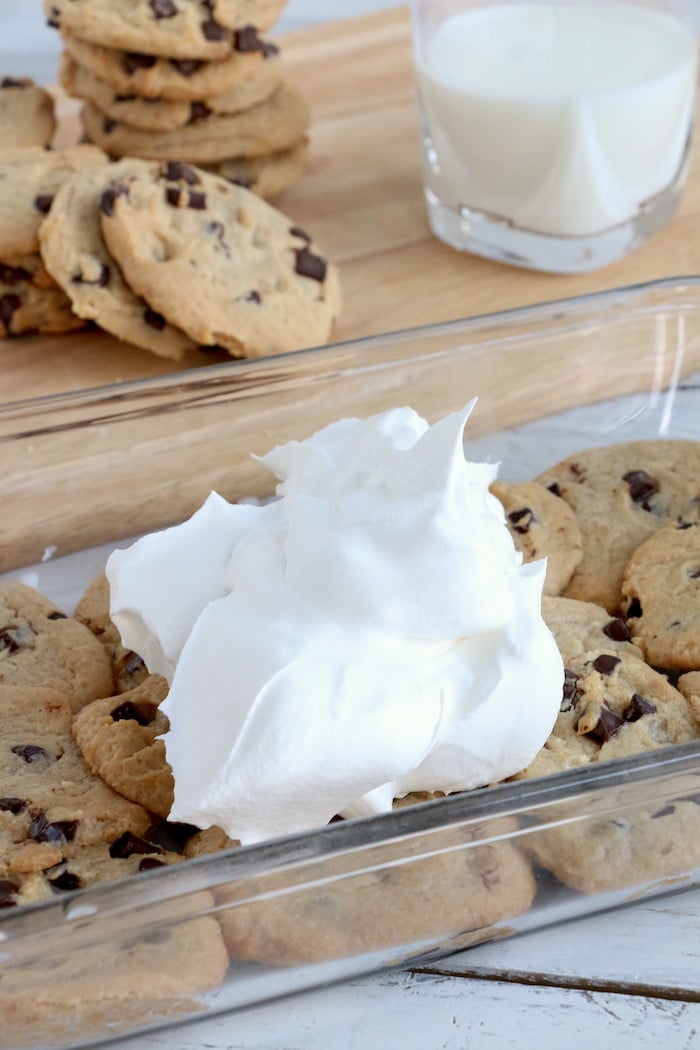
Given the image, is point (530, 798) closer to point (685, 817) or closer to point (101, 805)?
point (685, 817)

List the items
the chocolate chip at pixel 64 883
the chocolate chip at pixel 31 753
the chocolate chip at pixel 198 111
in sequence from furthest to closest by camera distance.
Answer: the chocolate chip at pixel 198 111 < the chocolate chip at pixel 31 753 < the chocolate chip at pixel 64 883

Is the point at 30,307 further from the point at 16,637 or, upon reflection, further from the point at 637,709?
the point at 637,709

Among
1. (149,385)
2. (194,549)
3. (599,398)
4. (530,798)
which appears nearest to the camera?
(530,798)

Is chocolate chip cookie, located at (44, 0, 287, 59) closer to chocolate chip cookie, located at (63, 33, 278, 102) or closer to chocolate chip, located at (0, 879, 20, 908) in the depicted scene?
chocolate chip cookie, located at (63, 33, 278, 102)

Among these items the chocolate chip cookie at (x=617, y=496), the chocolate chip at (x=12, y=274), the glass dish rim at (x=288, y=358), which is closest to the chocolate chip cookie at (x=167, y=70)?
the chocolate chip at (x=12, y=274)

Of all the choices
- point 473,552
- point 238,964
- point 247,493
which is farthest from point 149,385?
point 238,964

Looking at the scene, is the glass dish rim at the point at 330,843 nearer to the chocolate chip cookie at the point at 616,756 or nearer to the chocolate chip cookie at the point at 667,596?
the chocolate chip cookie at the point at 616,756

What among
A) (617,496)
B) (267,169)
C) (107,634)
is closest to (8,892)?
(107,634)
